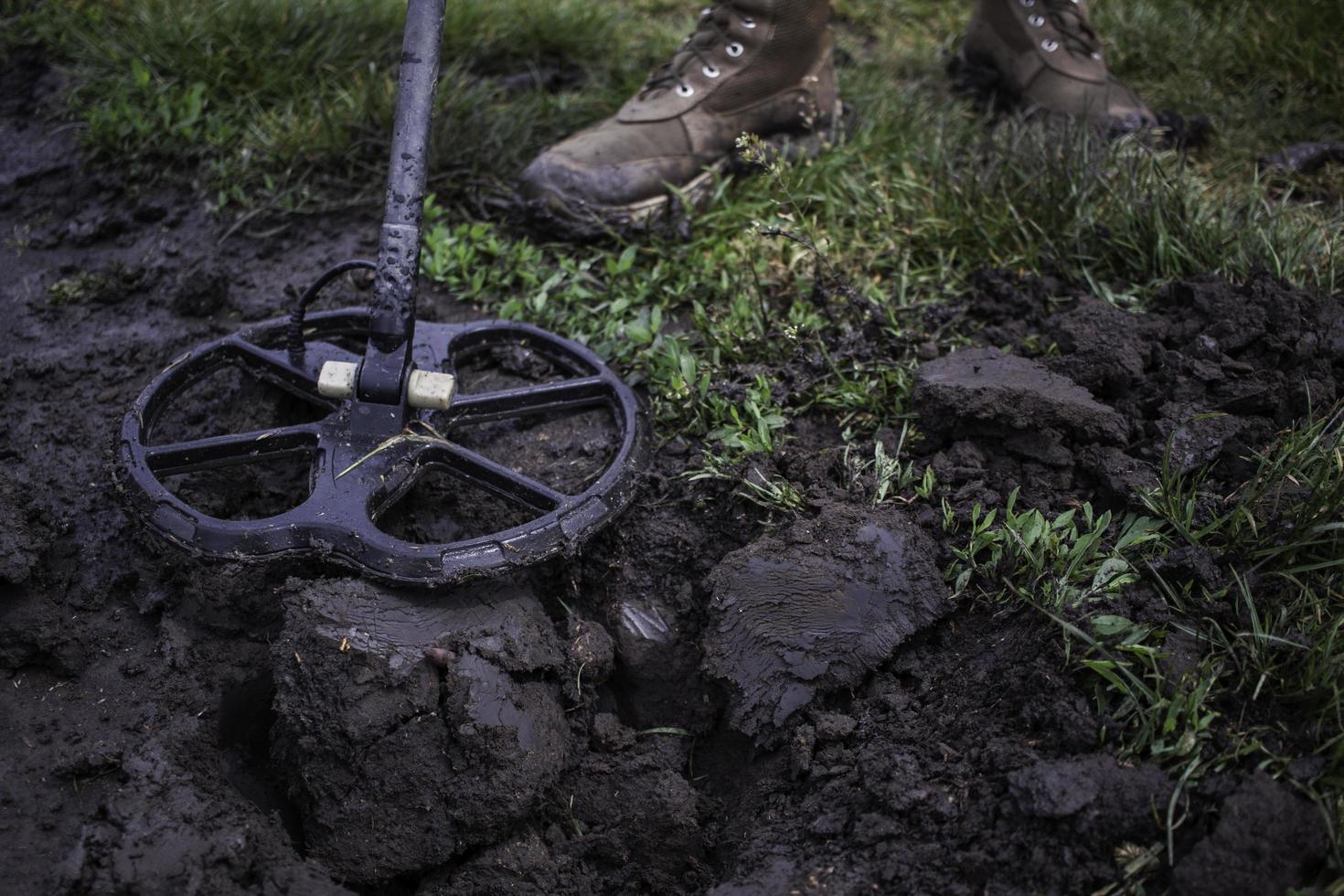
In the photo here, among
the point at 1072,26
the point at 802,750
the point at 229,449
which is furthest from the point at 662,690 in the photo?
the point at 1072,26

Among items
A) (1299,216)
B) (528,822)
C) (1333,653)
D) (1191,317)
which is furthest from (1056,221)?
(528,822)

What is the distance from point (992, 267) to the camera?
2.71 meters

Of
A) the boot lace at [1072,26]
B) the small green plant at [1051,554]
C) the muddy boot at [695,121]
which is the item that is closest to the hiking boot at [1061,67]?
the boot lace at [1072,26]

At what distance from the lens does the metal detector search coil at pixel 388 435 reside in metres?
1.93

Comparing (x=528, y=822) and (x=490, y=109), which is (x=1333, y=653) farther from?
(x=490, y=109)

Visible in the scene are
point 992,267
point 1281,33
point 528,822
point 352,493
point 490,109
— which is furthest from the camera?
point 1281,33

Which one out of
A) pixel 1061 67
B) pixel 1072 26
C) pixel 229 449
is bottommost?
pixel 229 449

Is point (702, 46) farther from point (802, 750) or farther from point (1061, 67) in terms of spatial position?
point (802, 750)

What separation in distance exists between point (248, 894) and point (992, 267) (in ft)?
7.31

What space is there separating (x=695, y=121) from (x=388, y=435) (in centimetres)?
149

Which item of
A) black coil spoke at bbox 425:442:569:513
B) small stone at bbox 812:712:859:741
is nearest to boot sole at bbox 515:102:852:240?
black coil spoke at bbox 425:442:569:513

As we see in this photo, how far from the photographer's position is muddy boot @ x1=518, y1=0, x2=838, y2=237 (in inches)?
115

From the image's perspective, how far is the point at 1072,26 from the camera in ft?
10.9

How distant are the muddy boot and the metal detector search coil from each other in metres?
0.71
